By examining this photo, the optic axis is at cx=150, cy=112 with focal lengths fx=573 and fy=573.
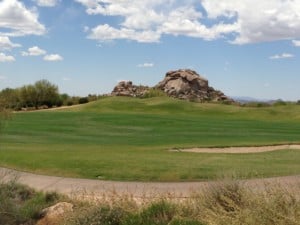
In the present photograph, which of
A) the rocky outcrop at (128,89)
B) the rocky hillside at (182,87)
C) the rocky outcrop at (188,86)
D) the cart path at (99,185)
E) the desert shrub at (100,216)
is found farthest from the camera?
the rocky outcrop at (188,86)

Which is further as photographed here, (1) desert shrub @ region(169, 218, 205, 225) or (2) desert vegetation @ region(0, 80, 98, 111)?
(2) desert vegetation @ region(0, 80, 98, 111)

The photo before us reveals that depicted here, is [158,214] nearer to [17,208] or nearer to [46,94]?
[17,208]

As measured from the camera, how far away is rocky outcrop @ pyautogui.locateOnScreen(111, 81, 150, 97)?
137 m

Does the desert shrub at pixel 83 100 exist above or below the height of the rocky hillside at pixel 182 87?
below

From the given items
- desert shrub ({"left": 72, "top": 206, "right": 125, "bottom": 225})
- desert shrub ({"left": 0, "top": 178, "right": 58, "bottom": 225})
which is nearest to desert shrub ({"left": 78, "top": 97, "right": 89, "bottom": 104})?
desert shrub ({"left": 0, "top": 178, "right": 58, "bottom": 225})

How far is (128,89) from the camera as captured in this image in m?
144

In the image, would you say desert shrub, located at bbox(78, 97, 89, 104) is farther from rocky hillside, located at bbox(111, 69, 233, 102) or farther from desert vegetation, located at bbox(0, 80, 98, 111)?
rocky hillside, located at bbox(111, 69, 233, 102)

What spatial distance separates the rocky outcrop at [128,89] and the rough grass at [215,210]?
406 feet

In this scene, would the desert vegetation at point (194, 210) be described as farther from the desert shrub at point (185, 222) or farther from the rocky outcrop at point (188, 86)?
the rocky outcrop at point (188, 86)

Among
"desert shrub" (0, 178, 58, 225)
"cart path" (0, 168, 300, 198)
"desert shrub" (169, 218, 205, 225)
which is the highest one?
"desert shrub" (169, 218, 205, 225)

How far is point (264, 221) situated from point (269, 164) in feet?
41.4

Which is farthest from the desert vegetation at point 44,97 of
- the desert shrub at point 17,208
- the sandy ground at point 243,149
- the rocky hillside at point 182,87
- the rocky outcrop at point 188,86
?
the desert shrub at point 17,208

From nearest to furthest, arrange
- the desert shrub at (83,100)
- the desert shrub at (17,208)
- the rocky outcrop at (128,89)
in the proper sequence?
the desert shrub at (17,208) → the desert shrub at (83,100) → the rocky outcrop at (128,89)

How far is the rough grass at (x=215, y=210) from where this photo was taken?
23.3 ft
